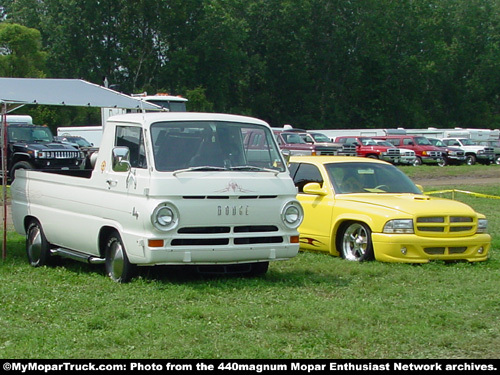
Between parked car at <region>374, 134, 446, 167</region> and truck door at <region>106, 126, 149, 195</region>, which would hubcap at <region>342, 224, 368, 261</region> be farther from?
parked car at <region>374, 134, 446, 167</region>

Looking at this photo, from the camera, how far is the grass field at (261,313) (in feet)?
21.6

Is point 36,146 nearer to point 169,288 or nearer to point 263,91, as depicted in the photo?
point 169,288

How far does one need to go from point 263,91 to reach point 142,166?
216 ft

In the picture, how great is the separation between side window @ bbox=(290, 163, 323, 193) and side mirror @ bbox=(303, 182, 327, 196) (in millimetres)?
334

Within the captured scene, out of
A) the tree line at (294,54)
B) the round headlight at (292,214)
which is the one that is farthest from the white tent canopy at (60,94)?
the tree line at (294,54)

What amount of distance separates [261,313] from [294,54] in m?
66.1

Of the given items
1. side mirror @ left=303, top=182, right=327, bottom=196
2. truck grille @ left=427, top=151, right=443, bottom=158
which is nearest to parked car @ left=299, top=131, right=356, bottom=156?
truck grille @ left=427, top=151, right=443, bottom=158

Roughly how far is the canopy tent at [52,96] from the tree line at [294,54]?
127 ft

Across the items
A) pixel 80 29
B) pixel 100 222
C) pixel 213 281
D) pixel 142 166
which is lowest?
pixel 213 281

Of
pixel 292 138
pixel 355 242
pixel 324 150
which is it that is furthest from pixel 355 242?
pixel 292 138

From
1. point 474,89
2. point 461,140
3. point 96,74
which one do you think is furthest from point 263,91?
point 461,140

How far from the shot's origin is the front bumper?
35.4ft

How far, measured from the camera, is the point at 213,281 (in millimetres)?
9445

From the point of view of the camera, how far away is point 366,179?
12.4 m
